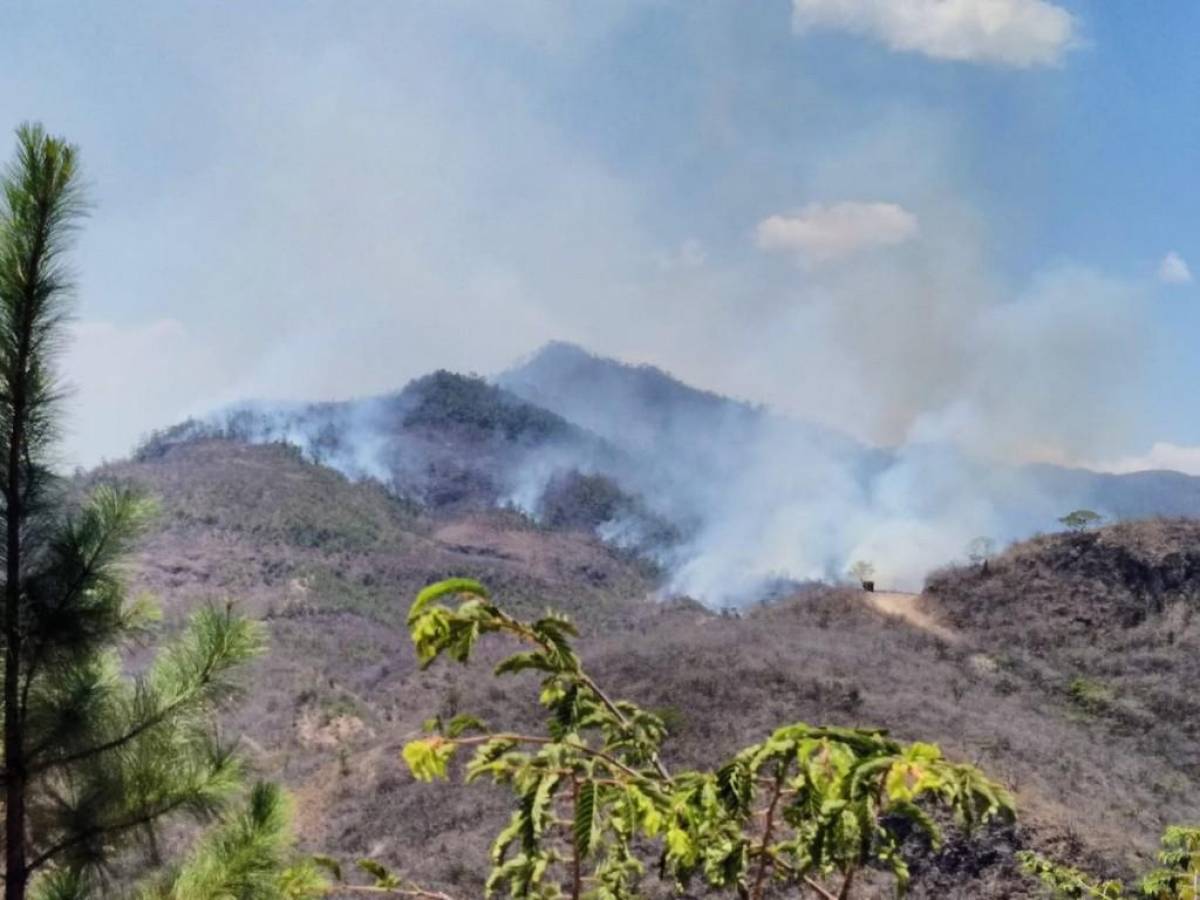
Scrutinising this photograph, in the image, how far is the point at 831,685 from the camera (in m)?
21.6

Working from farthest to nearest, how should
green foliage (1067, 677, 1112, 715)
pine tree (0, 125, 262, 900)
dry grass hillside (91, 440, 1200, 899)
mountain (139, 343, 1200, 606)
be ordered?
mountain (139, 343, 1200, 606) < green foliage (1067, 677, 1112, 715) < dry grass hillside (91, 440, 1200, 899) < pine tree (0, 125, 262, 900)

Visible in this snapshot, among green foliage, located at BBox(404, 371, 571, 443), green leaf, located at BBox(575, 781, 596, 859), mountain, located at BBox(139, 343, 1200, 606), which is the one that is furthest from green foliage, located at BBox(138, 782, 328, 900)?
green foliage, located at BBox(404, 371, 571, 443)

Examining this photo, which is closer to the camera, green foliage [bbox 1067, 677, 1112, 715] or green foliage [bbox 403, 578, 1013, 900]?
green foliage [bbox 403, 578, 1013, 900]

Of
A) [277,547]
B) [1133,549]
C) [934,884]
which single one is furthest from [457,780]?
[277,547]

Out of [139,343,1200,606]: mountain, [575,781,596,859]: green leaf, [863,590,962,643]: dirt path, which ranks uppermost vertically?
[139,343,1200,606]: mountain

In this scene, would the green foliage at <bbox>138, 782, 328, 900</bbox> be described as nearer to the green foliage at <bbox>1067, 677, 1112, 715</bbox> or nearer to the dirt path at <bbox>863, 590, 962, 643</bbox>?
the green foliage at <bbox>1067, 677, 1112, 715</bbox>

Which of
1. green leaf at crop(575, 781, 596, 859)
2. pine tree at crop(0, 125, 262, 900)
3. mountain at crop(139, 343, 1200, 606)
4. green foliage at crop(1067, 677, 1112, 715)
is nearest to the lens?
green leaf at crop(575, 781, 596, 859)

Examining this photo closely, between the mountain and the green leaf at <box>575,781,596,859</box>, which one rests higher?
the mountain

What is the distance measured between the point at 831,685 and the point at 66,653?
19.4m

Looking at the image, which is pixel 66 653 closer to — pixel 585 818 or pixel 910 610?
pixel 585 818

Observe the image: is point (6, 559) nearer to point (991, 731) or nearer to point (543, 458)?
point (991, 731)

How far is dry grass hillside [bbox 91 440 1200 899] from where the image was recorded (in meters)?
17.2

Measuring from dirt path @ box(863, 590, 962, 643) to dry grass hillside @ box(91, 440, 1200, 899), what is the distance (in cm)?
34

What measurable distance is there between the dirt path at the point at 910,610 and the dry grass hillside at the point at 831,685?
1.13 ft
